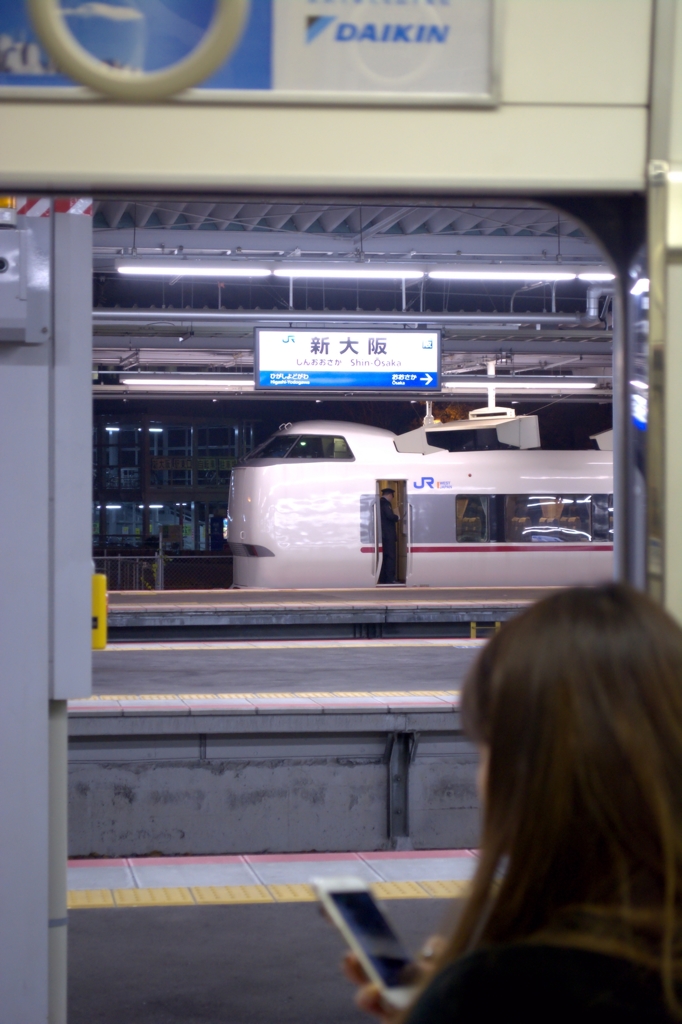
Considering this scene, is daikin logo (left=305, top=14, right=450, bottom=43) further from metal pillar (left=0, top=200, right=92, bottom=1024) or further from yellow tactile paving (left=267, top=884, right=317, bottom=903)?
yellow tactile paving (left=267, top=884, right=317, bottom=903)

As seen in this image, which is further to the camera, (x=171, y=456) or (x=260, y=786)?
(x=171, y=456)

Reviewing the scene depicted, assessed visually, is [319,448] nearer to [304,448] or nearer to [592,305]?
[304,448]

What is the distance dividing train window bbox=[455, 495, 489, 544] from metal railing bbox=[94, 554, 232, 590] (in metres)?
5.21

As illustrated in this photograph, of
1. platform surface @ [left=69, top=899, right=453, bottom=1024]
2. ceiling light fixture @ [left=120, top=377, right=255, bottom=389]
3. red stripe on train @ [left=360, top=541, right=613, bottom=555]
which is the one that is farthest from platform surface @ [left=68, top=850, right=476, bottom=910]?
red stripe on train @ [left=360, top=541, right=613, bottom=555]

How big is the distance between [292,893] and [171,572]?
18.0 metres

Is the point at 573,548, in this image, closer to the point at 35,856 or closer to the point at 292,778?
the point at 292,778

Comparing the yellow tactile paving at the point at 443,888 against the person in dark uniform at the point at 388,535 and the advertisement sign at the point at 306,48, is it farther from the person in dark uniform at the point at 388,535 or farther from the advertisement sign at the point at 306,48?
the person in dark uniform at the point at 388,535

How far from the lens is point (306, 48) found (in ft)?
5.77

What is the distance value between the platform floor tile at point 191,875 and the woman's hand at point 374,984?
14.0 ft

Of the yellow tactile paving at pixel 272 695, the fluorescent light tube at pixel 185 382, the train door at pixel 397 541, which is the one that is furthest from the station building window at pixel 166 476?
the yellow tactile paving at pixel 272 695

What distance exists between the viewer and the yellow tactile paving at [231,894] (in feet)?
16.3

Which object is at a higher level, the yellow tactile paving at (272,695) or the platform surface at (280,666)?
the yellow tactile paving at (272,695)

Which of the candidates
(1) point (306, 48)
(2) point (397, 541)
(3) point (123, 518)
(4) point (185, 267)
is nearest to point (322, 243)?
Result: (4) point (185, 267)

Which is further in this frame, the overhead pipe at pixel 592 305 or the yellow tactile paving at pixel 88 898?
the overhead pipe at pixel 592 305
